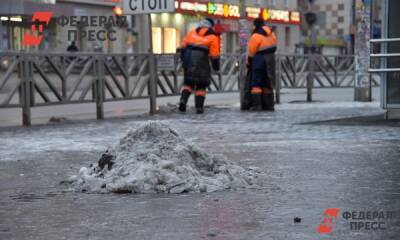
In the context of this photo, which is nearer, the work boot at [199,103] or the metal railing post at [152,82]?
the work boot at [199,103]

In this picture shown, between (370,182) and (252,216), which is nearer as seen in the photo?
(252,216)

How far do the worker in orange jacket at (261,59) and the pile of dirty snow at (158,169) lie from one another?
7.47 m

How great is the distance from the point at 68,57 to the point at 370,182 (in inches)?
297

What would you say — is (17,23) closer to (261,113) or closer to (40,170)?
(261,113)

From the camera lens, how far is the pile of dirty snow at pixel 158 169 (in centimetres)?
623

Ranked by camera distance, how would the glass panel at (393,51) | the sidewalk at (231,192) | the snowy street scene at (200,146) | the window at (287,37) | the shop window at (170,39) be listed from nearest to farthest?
the sidewalk at (231,192)
the snowy street scene at (200,146)
the glass panel at (393,51)
the shop window at (170,39)
the window at (287,37)

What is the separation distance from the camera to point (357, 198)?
5828 mm

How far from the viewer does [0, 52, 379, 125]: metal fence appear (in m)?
12.1

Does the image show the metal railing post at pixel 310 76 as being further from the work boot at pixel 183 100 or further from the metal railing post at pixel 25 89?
the metal railing post at pixel 25 89

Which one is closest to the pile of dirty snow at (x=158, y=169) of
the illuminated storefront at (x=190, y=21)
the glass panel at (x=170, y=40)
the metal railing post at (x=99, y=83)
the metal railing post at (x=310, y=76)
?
the metal railing post at (x=99, y=83)

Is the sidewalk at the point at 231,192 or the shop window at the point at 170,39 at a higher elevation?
the shop window at the point at 170,39

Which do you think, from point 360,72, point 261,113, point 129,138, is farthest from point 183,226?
point 360,72

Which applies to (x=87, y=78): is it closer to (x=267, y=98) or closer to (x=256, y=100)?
(x=256, y=100)

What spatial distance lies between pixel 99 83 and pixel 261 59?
311 cm
